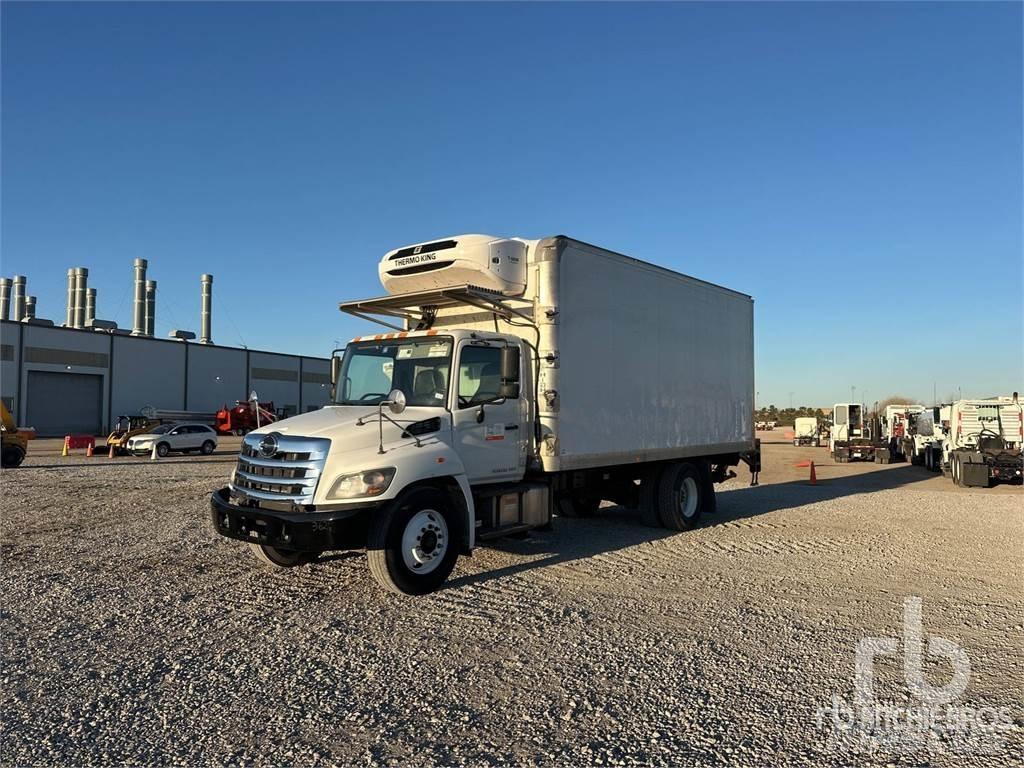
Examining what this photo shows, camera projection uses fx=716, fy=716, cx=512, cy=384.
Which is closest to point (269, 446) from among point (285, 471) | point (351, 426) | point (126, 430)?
point (285, 471)

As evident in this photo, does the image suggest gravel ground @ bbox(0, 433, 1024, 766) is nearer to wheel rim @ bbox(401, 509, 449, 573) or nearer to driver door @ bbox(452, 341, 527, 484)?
wheel rim @ bbox(401, 509, 449, 573)

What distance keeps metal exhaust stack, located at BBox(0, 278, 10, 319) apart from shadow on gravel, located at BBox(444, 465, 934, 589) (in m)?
66.9

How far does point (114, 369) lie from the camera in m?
51.2

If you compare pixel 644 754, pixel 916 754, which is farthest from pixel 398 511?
pixel 916 754

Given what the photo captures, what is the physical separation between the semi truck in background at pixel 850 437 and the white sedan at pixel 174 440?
2788 centimetres

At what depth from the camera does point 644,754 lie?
12.1ft

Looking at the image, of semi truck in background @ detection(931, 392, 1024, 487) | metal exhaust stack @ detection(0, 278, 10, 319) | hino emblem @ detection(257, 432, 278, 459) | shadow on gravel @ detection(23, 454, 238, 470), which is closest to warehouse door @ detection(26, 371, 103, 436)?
metal exhaust stack @ detection(0, 278, 10, 319)

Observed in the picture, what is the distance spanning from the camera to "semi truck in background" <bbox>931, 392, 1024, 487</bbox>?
20.5 metres

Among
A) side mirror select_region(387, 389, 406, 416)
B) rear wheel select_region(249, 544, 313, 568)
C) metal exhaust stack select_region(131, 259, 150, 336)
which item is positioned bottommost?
rear wheel select_region(249, 544, 313, 568)

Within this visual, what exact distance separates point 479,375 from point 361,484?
195 cm

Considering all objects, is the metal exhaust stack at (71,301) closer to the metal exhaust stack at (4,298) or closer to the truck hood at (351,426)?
the metal exhaust stack at (4,298)

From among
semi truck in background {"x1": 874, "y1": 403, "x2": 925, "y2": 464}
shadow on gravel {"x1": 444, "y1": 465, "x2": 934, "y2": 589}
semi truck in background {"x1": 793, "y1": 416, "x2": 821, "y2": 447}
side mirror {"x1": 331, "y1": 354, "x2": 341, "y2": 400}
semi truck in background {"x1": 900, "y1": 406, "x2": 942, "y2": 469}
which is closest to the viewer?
side mirror {"x1": 331, "y1": 354, "x2": 341, "y2": 400}

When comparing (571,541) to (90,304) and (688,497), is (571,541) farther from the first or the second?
(90,304)

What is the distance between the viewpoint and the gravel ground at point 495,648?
3828 mm
